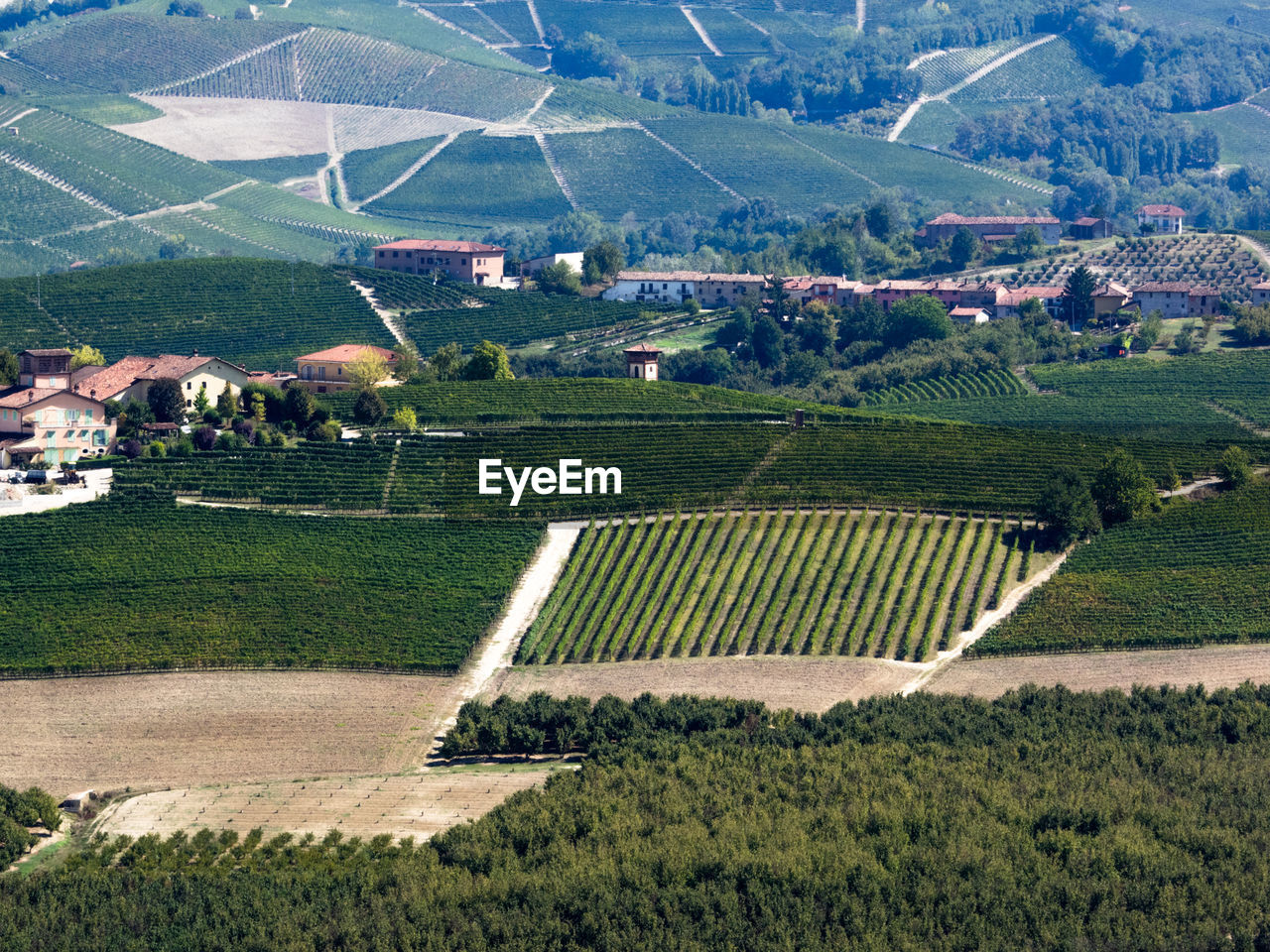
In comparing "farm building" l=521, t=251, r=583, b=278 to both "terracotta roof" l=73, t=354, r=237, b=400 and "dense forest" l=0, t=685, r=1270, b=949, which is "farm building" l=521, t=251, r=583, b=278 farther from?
"dense forest" l=0, t=685, r=1270, b=949

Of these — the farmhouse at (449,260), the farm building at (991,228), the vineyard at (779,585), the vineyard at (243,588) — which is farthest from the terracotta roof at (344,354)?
the farm building at (991,228)

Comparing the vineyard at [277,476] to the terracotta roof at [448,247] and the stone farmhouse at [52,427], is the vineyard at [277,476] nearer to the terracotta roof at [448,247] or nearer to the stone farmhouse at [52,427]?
the stone farmhouse at [52,427]

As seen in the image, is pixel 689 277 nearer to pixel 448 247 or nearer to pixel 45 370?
pixel 448 247

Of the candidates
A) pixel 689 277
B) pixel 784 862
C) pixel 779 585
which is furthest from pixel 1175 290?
pixel 784 862

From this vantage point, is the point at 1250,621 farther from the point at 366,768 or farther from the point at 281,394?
the point at 281,394

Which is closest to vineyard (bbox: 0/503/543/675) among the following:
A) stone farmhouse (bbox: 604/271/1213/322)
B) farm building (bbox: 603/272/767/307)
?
stone farmhouse (bbox: 604/271/1213/322)
